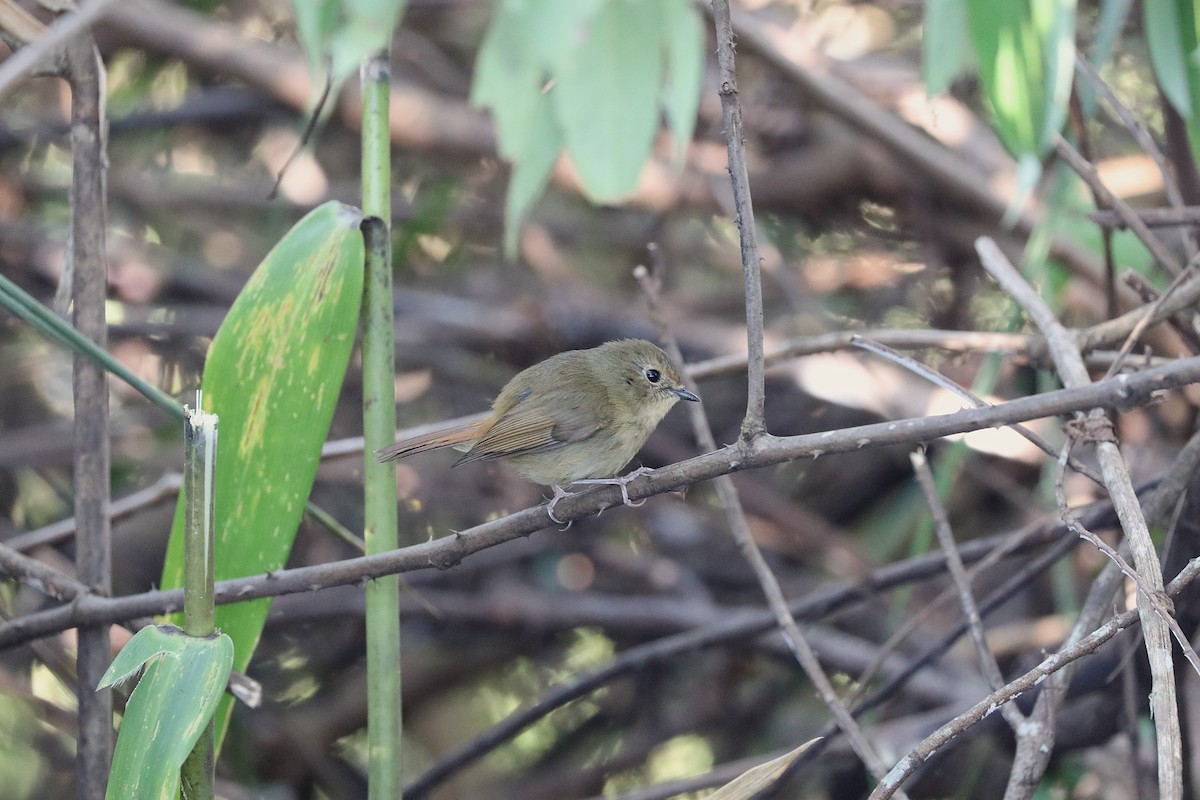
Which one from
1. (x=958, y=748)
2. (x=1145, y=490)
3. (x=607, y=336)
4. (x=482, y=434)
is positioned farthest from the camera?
(x=607, y=336)

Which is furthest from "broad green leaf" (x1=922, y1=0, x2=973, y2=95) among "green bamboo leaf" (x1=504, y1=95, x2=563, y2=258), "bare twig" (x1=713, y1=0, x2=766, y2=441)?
"green bamboo leaf" (x1=504, y1=95, x2=563, y2=258)

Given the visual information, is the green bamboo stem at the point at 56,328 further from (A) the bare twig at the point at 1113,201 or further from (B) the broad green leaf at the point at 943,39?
(A) the bare twig at the point at 1113,201

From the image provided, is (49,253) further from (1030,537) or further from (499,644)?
(1030,537)

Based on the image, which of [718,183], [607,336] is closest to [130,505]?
[607,336]

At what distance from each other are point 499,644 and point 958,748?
1913mm

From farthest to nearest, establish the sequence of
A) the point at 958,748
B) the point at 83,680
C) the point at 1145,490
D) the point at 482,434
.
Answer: the point at 958,748 → the point at 482,434 → the point at 1145,490 → the point at 83,680

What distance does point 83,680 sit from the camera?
91.8 inches

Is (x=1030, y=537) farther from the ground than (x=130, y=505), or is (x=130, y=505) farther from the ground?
(x=130, y=505)

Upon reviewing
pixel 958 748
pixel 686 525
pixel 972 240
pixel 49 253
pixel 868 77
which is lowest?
pixel 958 748

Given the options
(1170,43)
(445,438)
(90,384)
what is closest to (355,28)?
(90,384)

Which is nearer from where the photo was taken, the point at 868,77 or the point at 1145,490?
the point at 1145,490

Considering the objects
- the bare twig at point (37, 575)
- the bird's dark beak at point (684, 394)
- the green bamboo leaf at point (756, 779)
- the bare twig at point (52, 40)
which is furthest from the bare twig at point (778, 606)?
Result: the bare twig at point (37, 575)

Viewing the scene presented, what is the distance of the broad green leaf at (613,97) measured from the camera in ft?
4.27

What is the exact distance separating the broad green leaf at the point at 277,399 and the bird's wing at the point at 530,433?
901 millimetres
